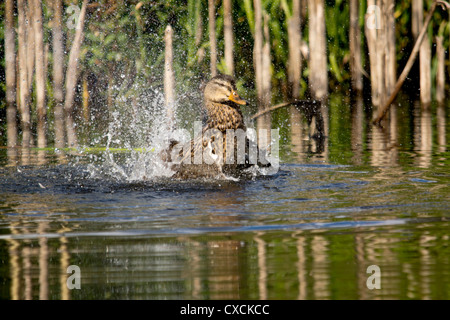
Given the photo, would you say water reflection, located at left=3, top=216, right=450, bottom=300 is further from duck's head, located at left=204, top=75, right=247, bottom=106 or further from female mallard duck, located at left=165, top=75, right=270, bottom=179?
duck's head, located at left=204, top=75, right=247, bottom=106

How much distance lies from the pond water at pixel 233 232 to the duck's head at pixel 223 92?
743 mm

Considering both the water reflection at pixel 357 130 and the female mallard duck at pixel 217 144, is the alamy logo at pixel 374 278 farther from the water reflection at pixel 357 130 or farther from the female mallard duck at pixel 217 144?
the water reflection at pixel 357 130

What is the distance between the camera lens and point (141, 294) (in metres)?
3.64

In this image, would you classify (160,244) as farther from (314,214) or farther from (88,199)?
(88,199)

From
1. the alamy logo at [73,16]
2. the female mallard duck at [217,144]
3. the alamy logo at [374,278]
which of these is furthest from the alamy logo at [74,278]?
the alamy logo at [73,16]

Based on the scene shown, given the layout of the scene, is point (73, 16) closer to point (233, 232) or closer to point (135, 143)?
point (135, 143)

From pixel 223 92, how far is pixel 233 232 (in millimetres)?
2587

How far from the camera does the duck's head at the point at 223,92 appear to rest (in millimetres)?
7188

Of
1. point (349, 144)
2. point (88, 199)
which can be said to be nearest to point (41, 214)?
point (88, 199)

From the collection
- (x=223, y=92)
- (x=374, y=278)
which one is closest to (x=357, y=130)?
(x=223, y=92)

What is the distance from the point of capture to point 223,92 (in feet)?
23.6

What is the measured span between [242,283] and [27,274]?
105 centimetres

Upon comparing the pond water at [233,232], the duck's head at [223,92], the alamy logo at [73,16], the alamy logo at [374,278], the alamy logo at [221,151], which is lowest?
the alamy logo at [374,278]
